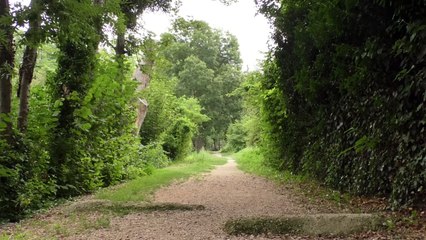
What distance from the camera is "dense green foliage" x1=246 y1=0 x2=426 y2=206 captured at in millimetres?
5617

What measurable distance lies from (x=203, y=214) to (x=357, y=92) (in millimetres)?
3757

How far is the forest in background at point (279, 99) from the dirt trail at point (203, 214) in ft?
4.74

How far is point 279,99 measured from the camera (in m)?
13.3

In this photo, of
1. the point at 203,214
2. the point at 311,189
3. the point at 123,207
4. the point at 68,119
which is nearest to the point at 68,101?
the point at 68,119

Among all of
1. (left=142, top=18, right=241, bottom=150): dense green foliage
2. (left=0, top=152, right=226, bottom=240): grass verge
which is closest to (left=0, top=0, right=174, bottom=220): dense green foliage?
(left=0, top=152, right=226, bottom=240): grass verge

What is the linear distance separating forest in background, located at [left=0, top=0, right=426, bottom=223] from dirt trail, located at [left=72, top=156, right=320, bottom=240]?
1445 mm

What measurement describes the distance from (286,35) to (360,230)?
7899 mm

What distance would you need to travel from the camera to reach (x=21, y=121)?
26.3ft

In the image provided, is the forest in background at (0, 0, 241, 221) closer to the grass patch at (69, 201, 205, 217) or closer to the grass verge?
the grass verge

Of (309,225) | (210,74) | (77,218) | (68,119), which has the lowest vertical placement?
(77,218)

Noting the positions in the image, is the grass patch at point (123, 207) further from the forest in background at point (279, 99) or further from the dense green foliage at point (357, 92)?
the dense green foliage at point (357, 92)

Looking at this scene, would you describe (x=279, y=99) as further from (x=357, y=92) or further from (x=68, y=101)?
(x=68, y=101)

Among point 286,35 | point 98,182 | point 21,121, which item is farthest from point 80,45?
point 286,35

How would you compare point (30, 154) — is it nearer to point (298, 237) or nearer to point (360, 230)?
point (298, 237)
